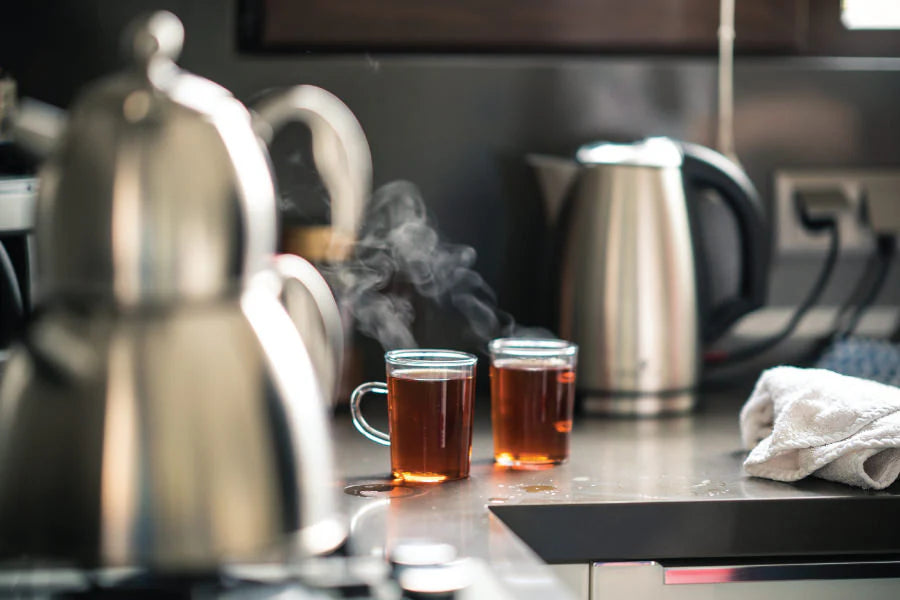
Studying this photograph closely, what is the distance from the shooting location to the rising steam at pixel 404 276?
50.0 inches

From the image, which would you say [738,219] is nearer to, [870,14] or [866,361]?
[866,361]

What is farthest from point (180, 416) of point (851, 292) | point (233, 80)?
point (851, 292)

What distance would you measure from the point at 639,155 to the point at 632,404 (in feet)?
0.91

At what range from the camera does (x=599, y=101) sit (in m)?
1.39

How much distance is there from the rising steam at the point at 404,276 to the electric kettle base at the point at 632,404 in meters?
0.13

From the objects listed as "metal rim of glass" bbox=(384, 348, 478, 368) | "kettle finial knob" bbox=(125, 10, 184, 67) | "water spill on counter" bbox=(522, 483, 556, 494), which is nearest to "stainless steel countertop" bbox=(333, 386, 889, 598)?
"water spill on counter" bbox=(522, 483, 556, 494)

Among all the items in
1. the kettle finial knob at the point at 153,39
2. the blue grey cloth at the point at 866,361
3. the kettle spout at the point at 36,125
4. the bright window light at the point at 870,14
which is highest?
the bright window light at the point at 870,14

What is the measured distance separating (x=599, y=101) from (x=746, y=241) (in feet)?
0.89

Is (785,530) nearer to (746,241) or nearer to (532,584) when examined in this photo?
(532,584)

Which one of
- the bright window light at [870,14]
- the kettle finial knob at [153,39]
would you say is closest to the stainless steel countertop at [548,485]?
the kettle finial knob at [153,39]

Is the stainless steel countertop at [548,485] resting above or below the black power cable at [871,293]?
below

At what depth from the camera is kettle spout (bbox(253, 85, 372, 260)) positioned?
1206 mm

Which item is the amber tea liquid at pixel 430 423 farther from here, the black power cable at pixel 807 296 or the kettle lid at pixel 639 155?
the black power cable at pixel 807 296

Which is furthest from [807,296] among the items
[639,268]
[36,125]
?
[36,125]
